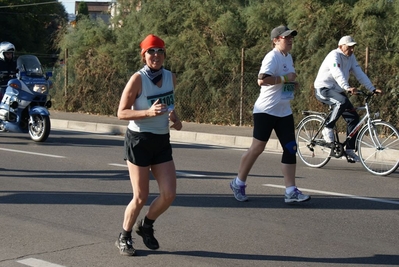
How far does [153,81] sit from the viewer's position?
5852 mm

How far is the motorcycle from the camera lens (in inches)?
546

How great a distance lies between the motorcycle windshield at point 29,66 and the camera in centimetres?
1404

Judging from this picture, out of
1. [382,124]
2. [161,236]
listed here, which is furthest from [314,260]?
[382,124]

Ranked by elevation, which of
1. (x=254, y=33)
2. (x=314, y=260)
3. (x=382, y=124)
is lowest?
(x=314, y=260)

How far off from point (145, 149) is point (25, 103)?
8575 millimetres

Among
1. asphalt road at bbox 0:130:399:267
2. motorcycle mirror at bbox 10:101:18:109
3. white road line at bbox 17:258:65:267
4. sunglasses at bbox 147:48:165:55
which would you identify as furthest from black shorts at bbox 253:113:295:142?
motorcycle mirror at bbox 10:101:18:109

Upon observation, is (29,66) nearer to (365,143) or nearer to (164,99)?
(365,143)

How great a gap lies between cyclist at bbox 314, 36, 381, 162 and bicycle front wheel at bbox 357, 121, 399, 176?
0.47 feet

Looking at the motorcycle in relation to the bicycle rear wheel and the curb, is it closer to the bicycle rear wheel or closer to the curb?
the curb

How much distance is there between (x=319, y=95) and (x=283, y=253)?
468 cm

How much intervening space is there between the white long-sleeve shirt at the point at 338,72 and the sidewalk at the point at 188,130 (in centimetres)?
351

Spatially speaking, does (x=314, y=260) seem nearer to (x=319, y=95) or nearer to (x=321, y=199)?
(x=321, y=199)

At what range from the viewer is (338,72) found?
10000mm

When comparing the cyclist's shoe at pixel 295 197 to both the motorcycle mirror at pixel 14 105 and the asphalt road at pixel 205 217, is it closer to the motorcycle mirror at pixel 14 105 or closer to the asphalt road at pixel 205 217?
the asphalt road at pixel 205 217
